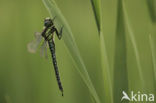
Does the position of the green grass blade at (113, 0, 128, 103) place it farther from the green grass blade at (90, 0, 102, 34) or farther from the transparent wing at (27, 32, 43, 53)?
the transparent wing at (27, 32, 43, 53)

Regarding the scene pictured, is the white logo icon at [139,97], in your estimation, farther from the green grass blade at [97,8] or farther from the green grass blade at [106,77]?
the green grass blade at [97,8]

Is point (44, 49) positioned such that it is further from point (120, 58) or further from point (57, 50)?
point (120, 58)

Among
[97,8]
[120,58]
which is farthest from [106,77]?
[97,8]

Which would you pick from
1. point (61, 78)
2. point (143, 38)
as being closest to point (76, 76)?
point (61, 78)

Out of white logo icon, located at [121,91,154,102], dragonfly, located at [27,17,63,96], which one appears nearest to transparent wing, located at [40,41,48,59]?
dragonfly, located at [27,17,63,96]

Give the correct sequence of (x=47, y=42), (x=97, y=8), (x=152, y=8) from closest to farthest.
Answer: (x=97, y=8), (x=152, y=8), (x=47, y=42)

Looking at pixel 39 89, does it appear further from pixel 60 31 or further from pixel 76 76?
pixel 60 31

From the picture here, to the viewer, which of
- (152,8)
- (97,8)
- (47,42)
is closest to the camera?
(97,8)
